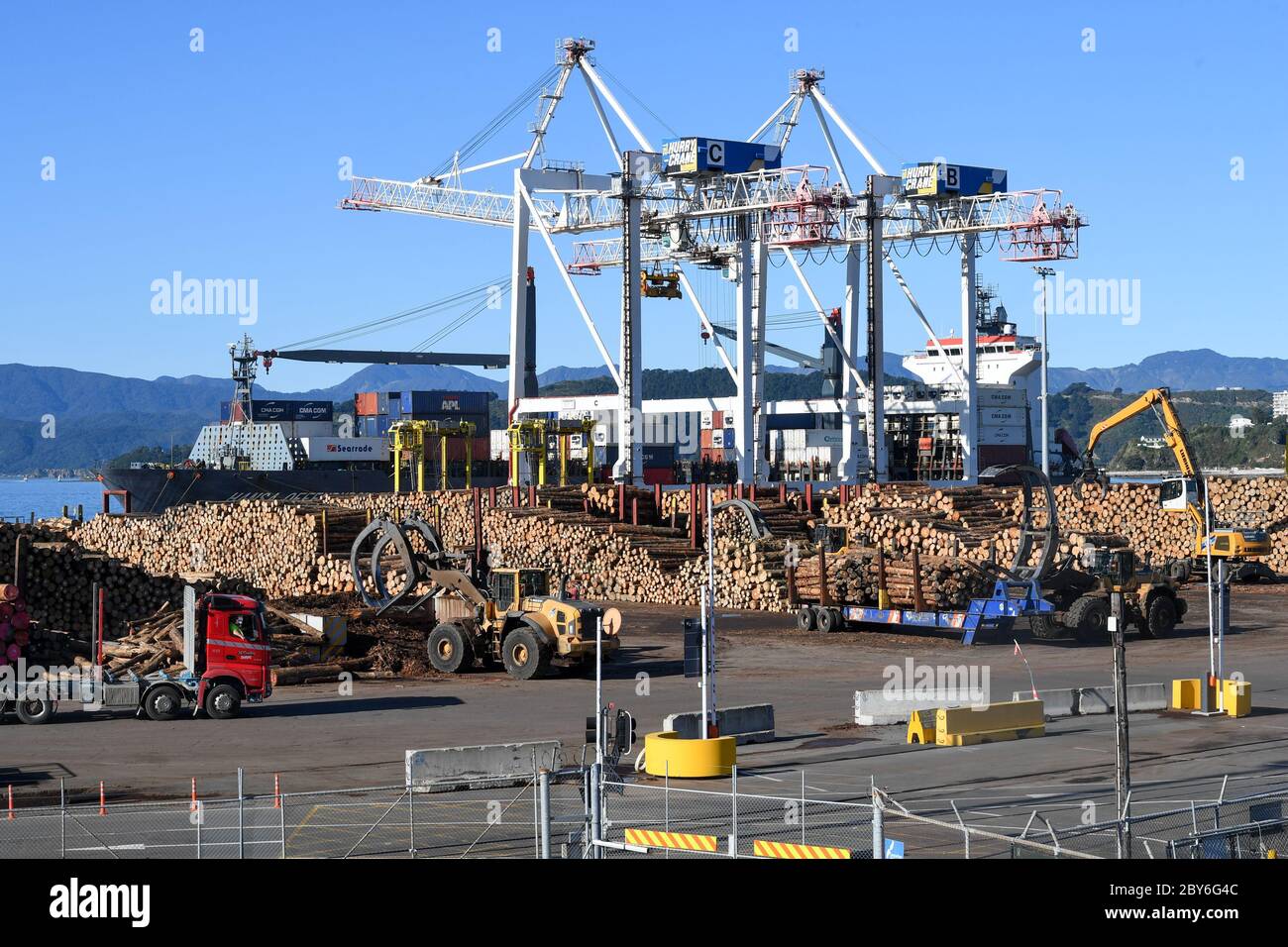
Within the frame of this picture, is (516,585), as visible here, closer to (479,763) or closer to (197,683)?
(197,683)

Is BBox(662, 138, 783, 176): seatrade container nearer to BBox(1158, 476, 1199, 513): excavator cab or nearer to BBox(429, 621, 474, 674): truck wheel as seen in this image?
BBox(1158, 476, 1199, 513): excavator cab

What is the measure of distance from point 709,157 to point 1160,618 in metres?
32.3

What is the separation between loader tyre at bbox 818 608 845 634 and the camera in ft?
114

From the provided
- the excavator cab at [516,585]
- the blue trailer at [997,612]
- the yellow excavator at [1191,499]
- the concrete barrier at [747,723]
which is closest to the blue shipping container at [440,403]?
the yellow excavator at [1191,499]

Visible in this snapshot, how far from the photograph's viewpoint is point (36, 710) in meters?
22.8

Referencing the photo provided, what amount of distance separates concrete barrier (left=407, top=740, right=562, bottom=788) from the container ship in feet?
191

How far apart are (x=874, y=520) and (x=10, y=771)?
27.4 meters

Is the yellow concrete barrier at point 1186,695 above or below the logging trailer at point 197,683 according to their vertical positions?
below

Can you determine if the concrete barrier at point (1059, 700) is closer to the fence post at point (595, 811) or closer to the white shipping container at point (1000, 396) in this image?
the fence post at point (595, 811)

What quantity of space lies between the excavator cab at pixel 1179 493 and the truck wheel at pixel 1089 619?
51.7 feet

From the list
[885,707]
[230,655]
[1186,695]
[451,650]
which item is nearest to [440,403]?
[451,650]

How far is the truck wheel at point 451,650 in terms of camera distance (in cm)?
2845

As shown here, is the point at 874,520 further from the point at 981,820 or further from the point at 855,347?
the point at 855,347
